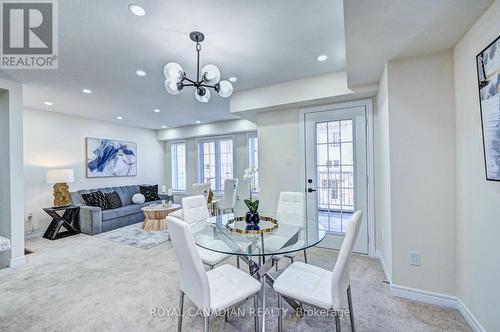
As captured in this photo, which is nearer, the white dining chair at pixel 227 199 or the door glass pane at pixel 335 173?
the door glass pane at pixel 335 173

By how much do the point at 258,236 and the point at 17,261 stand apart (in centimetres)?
339

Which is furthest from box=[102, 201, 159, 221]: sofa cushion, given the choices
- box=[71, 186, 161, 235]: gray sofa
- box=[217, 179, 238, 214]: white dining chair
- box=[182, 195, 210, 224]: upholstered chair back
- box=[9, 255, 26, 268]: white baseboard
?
box=[182, 195, 210, 224]: upholstered chair back

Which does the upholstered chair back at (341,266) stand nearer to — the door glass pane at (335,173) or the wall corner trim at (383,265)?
the wall corner trim at (383,265)

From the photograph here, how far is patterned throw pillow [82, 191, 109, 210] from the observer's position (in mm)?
4773

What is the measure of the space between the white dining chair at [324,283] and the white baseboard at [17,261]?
3.62 meters

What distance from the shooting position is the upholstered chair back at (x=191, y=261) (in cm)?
131

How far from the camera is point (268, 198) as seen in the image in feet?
12.4

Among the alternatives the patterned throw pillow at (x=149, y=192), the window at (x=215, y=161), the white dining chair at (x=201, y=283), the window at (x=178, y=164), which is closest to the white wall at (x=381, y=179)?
the white dining chair at (x=201, y=283)

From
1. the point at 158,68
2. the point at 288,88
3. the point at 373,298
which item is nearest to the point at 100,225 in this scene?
the point at 158,68

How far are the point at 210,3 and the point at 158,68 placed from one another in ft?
4.73

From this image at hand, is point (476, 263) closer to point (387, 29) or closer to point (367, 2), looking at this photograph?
point (387, 29)

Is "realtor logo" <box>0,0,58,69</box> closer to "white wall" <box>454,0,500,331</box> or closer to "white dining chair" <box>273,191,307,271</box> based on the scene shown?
"white dining chair" <box>273,191,307,271</box>

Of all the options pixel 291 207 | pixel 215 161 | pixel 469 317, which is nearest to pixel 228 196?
pixel 215 161

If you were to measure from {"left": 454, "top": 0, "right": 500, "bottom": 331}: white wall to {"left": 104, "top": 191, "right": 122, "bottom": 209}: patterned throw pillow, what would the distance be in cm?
593
